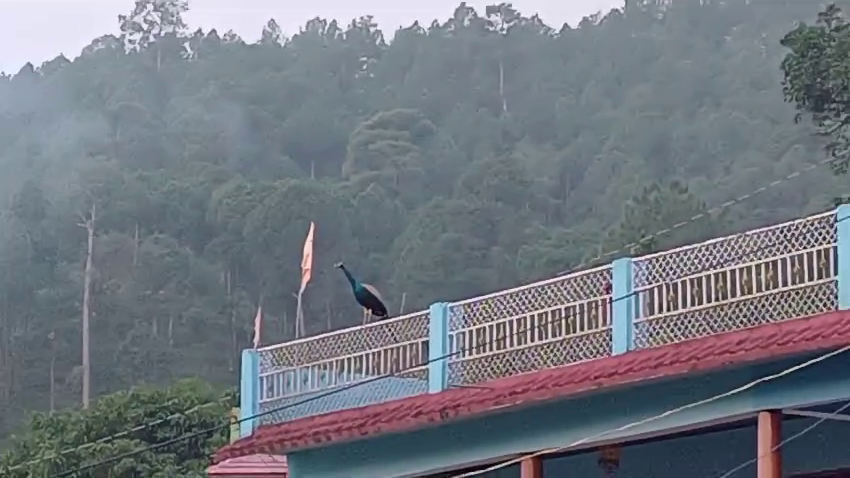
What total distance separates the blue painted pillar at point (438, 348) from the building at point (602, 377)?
0.5 inches

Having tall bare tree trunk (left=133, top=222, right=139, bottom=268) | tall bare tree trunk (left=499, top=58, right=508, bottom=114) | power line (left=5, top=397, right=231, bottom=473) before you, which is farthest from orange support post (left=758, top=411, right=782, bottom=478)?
tall bare tree trunk (left=499, top=58, right=508, bottom=114)

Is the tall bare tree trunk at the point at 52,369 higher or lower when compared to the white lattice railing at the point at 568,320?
higher

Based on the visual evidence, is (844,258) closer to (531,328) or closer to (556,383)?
(556,383)

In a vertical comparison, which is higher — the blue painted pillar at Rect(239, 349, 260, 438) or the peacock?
the peacock

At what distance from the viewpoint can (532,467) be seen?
11.8 m

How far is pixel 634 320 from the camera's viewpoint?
11.4 meters

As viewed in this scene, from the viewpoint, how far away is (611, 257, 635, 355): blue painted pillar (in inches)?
447

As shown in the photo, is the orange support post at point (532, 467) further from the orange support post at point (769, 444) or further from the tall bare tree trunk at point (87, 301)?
the tall bare tree trunk at point (87, 301)

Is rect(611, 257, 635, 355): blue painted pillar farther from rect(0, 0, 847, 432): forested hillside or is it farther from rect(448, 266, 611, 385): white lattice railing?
rect(0, 0, 847, 432): forested hillside

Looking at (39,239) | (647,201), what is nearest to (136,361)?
(39,239)

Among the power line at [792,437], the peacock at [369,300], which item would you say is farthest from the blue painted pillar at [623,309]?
the peacock at [369,300]

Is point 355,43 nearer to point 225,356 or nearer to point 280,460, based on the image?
point 225,356

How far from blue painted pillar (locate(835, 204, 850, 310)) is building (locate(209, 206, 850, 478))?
0.04 feet

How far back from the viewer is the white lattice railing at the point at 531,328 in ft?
38.4
